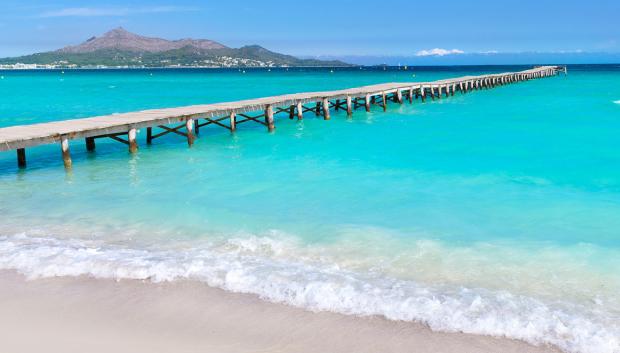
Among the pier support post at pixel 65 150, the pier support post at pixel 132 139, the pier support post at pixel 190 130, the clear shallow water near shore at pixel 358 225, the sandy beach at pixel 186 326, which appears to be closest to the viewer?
the sandy beach at pixel 186 326

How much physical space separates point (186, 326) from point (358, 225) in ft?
14.5

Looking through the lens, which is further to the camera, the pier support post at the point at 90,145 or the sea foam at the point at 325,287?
the pier support post at the point at 90,145

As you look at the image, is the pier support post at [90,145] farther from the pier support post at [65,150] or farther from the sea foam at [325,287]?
the sea foam at [325,287]

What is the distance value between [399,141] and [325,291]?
50.0ft

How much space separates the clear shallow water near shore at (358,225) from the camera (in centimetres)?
616

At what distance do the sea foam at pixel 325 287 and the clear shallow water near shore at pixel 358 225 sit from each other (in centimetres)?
2

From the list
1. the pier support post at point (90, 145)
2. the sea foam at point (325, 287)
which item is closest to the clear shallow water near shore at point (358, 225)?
the sea foam at point (325, 287)

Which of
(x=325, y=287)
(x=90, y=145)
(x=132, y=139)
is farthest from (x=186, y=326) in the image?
(x=90, y=145)

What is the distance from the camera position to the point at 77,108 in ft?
125

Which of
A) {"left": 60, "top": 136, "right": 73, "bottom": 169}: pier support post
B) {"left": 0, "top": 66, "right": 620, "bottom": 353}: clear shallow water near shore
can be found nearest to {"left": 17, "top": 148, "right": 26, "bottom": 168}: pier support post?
{"left": 0, "top": 66, "right": 620, "bottom": 353}: clear shallow water near shore

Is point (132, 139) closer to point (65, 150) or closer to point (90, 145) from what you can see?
point (90, 145)

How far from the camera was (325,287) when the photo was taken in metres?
6.32

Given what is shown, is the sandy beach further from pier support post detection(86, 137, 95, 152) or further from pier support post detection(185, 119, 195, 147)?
pier support post detection(185, 119, 195, 147)

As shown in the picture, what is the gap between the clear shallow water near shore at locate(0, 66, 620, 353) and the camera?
20.2 ft
